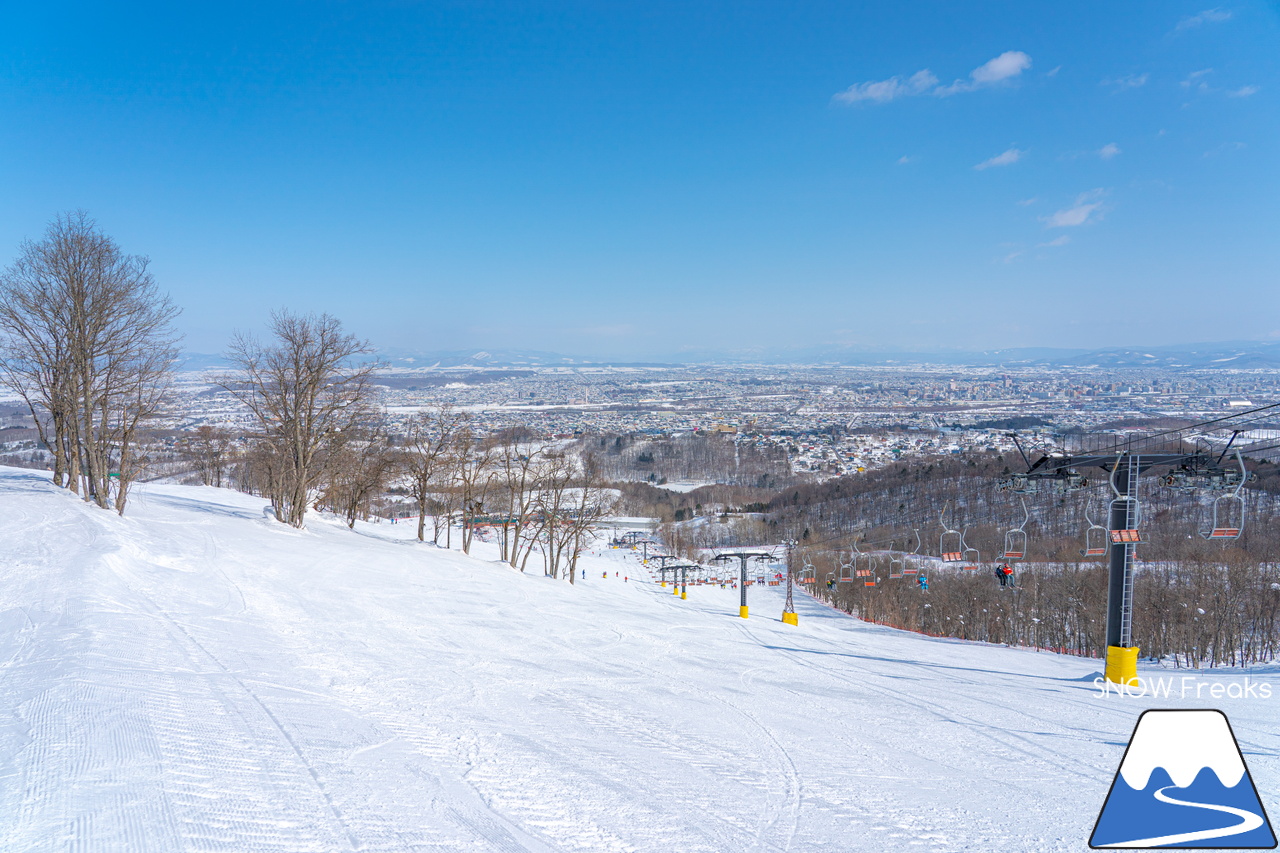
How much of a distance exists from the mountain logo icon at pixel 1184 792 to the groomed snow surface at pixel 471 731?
0.74 metres

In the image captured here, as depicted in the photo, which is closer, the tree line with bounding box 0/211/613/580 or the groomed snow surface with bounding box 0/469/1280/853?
the groomed snow surface with bounding box 0/469/1280/853

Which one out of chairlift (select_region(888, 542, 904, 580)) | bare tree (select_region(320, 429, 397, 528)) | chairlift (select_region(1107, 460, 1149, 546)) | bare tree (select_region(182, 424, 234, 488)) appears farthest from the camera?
bare tree (select_region(182, 424, 234, 488))

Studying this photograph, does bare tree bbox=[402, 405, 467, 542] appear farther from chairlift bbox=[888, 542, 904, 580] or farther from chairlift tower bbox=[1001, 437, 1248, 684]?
chairlift tower bbox=[1001, 437, 1248, 684]

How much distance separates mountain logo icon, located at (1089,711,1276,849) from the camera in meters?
3.84

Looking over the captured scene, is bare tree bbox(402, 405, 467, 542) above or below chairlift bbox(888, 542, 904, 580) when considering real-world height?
above

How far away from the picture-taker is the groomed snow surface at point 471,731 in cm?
402

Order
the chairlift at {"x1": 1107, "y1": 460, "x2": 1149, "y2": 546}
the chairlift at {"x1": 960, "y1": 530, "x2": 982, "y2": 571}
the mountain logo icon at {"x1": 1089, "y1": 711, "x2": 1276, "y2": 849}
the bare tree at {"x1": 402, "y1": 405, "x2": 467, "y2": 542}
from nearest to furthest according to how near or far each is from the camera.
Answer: the mountain logo icon at {"x1": 1089, "y1": 711, "x2": 1276, "y2": 849}
the chairlift at {"x1": 1107, "y1": 460, "x2": 1149, "y2": 546}
the chairlift at {"x1": 960, "y1": 530, "x2": 982, "y2": 571}
the bare tree at {"x1": 402, "y1": 405, "x2": 467, "y2": 542}

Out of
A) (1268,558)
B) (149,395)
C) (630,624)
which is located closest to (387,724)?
(630,624)

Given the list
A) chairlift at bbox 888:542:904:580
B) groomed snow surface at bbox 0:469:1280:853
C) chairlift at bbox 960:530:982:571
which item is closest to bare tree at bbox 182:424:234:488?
groomed snow surface at bbox 0:469:1280:853

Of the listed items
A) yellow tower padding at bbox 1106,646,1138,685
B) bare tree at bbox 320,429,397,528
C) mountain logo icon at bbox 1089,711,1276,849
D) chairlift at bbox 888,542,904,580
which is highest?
mountain logo icon at bbox 1089,711,1276,849

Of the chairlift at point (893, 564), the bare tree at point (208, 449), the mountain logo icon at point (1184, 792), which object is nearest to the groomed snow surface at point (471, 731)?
the mountain logo icon at point (1184, 792)

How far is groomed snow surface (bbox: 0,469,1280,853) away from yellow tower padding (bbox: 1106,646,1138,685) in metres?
0.58

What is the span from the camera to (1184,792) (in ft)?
12.9

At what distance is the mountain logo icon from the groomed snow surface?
2.43ft
